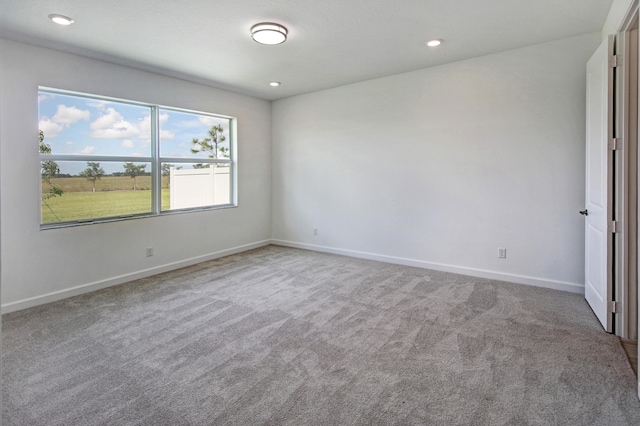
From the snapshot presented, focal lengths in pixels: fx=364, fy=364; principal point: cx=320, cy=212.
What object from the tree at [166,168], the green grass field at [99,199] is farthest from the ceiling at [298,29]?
the green grass field at [99,199]

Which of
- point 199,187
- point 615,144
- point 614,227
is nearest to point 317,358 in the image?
point 614,227

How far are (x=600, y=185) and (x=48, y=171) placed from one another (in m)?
5.25

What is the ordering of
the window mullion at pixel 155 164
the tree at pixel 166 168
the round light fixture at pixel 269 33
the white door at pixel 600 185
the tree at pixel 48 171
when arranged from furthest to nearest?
the tree at pixel 166 168, the window mullion at pixel 155 164, the tree at pixel 48 171, the round light fixture at pixel 269 33, the white door at pixel 600 185

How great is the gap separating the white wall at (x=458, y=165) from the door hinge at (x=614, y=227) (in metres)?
0.98

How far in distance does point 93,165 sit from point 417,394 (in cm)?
407

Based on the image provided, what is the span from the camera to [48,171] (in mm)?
3795

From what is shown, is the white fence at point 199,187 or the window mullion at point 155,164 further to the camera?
the white fence at point 199,187

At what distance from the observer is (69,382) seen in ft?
7.62

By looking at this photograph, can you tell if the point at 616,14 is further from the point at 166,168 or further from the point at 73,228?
the point at 73,228

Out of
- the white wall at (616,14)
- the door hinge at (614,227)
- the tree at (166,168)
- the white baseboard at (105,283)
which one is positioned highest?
the white wall at (616,14)

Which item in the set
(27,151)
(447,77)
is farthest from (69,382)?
(447,77)

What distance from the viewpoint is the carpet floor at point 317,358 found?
205 centimetres

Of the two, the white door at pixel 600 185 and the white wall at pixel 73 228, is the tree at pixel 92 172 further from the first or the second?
the white door at pixel 600 185

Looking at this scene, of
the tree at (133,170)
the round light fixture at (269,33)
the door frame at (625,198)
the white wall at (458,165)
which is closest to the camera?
the door frame at (625,198)
